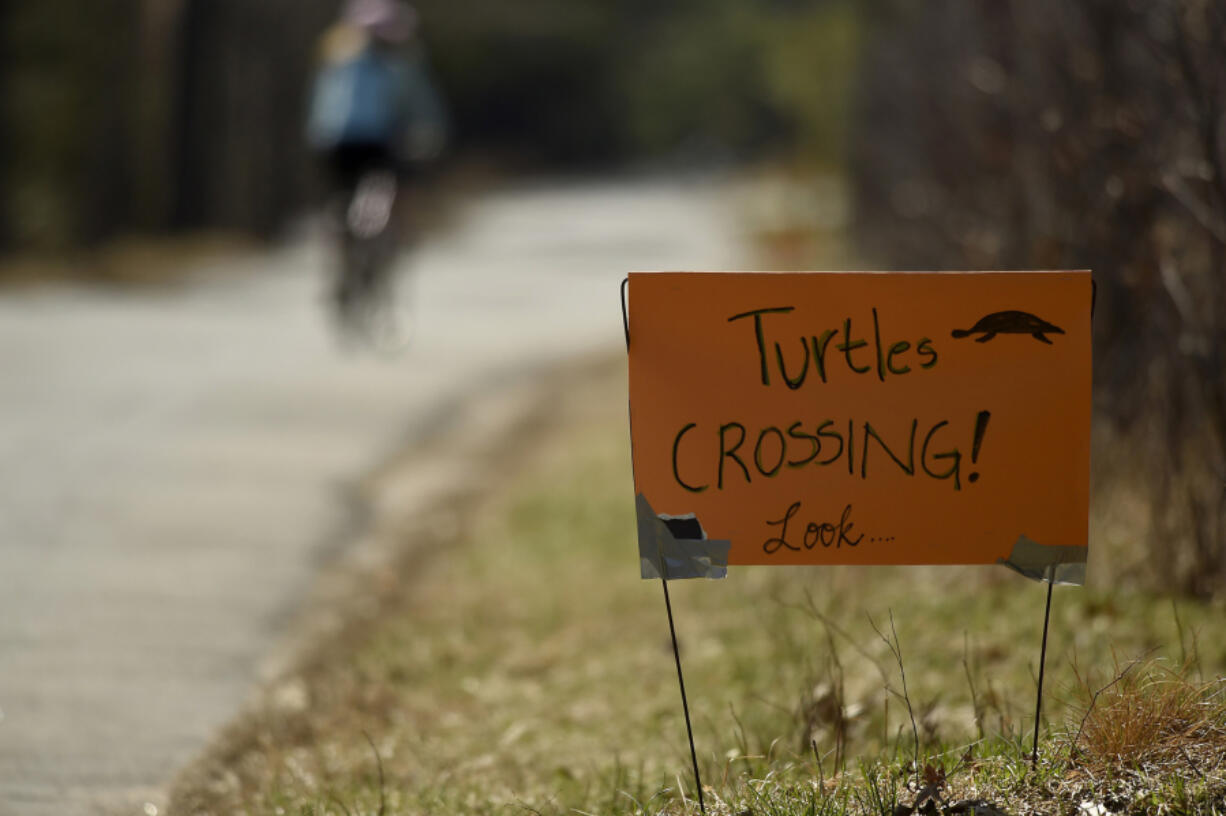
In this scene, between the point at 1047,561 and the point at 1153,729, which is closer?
the point at 1153,729

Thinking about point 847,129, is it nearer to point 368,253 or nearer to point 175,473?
point 368,253

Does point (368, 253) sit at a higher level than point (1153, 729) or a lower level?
higher

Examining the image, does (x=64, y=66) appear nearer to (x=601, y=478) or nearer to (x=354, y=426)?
(x=354, y=426)

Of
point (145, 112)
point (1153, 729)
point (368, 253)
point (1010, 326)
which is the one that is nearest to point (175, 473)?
point (368, 253)

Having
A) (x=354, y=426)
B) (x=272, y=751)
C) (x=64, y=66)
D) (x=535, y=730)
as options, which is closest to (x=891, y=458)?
(x=535, y=730)

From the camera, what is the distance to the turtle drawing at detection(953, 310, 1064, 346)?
2.88m

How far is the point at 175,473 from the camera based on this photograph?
6.46 metres

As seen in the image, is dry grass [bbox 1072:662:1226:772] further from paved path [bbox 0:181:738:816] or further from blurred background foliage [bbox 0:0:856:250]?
blurred background foliage [bbox 0:0:856:250]

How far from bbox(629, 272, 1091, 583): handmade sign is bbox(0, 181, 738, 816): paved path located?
60.4 inches

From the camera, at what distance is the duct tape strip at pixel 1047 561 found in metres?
2.89

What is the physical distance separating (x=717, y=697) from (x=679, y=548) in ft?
4.00

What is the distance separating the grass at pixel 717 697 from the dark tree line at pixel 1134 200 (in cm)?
44

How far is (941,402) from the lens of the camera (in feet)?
9.57

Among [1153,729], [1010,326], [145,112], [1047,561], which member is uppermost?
[145,112]
